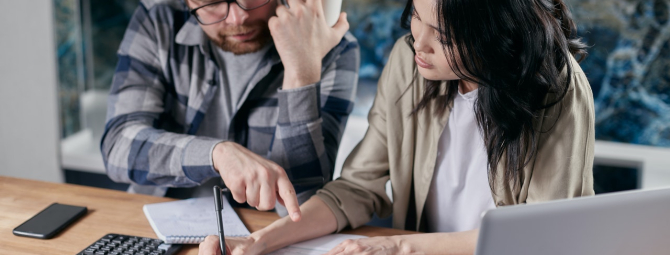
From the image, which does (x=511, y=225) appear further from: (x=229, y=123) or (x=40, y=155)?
(x=40, y=155)

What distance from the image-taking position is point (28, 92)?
2717 mm

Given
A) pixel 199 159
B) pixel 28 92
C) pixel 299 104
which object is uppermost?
pixel 299 104

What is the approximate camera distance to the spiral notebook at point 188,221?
118 cm

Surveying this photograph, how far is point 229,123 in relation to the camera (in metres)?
1.60

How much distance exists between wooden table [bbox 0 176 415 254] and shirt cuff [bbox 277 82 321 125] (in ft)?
0.84

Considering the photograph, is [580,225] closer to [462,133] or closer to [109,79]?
[462,133]

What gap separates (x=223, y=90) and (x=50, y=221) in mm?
554

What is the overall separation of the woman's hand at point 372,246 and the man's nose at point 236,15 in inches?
25.4

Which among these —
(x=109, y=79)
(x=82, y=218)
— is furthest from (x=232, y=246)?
(x=109, y=79)

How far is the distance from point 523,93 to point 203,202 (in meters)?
0.75

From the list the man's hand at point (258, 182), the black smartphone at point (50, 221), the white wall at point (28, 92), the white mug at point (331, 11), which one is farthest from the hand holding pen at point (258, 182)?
the white wall at point (28, 92)

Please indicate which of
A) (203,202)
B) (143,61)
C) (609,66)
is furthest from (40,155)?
(609,66)

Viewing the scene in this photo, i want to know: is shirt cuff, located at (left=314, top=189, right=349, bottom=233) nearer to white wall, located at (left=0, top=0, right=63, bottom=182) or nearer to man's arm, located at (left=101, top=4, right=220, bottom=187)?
man's arm, located at (left=101, top=4, right=220, bottom=187)

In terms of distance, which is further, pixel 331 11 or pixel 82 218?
pixel 331 11
